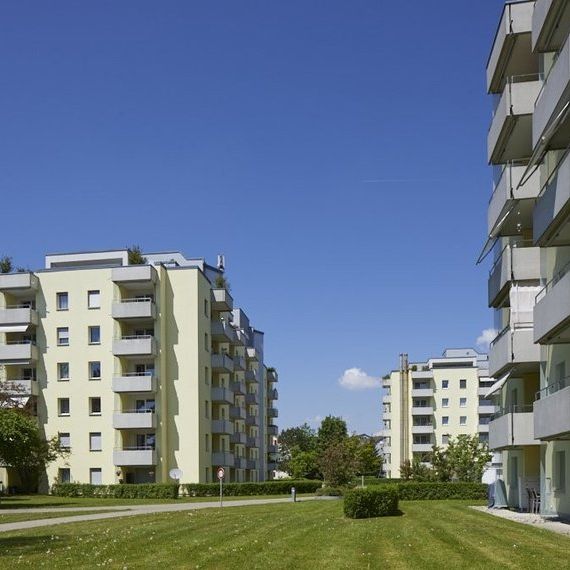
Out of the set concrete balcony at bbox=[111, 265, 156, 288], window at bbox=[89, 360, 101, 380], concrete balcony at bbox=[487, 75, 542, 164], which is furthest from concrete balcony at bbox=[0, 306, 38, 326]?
concrete balcony at bbox=[487, 75, 542, 164]

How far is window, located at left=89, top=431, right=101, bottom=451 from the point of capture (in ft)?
204

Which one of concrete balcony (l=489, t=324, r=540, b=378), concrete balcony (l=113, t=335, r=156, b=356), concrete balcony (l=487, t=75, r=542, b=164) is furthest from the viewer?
concrete balcony (l=113, t=335, r=156, b=356)

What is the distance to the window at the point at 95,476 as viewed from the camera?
61.7 m

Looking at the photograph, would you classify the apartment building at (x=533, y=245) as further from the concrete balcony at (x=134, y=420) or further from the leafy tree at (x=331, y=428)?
the leafy tree at (x=331, y=428)

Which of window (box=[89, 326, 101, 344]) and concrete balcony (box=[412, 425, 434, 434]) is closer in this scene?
window (box=[89, 326, 101, 344])

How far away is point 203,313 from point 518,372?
36.5m

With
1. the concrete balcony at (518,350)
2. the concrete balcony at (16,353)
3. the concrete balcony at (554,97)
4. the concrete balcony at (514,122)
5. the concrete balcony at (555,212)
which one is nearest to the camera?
the concrete balcony at (554,97)

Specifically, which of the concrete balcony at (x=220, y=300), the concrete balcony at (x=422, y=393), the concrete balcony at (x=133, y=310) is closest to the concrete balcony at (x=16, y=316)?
the concrete balcony at (x=133, y=310)

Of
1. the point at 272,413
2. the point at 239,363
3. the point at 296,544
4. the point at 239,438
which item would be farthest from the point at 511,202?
the point at 272,413

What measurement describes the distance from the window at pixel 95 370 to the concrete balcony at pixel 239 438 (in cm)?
1900

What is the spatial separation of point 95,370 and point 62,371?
2594 millimetres

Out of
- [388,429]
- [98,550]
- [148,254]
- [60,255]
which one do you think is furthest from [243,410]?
[98,550]

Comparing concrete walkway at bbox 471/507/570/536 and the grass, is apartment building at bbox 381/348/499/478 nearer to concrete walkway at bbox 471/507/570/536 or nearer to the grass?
concrete walkway at bbox 471/507/570/536

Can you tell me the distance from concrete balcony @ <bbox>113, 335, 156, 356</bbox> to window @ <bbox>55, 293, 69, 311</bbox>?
491 centimetres
